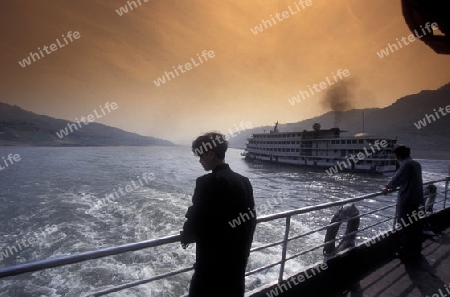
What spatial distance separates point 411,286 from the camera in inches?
145

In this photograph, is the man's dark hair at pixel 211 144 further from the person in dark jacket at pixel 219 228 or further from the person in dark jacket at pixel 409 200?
the person in dark jacket at pixel 409 200

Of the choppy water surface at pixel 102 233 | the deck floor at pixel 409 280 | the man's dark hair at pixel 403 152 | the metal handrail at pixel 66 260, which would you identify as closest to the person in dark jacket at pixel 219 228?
the metal handrail at pixel 66 260

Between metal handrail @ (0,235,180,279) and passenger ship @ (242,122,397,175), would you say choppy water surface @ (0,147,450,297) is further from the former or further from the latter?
passenger ship @ (242,122,397,175)

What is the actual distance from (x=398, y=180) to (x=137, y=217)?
1441cm

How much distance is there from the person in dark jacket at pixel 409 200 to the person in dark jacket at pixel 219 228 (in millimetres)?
3879

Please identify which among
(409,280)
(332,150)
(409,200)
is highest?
(409,200)

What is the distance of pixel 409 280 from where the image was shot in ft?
12.6

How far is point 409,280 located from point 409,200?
1409 mm

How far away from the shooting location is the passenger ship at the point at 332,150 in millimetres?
42438

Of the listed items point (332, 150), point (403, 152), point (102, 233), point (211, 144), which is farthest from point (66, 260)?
point (332, 150)

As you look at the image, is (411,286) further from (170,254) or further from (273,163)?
(273,163)

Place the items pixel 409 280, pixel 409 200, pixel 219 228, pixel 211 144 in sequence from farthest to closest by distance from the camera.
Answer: pixel 409 200 → pixel 409 280 → pixel 211 144 → pixel 219 228

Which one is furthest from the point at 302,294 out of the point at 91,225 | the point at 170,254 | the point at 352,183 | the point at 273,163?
the point at 273,163

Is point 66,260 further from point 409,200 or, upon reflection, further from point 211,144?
point 409,200
